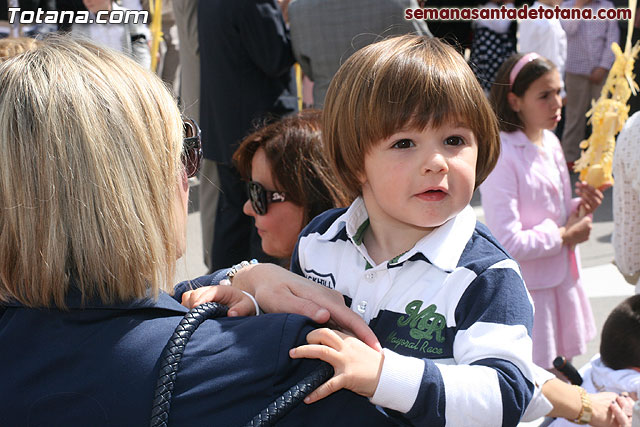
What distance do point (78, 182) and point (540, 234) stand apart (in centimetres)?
260

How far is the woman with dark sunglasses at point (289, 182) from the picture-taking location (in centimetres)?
247

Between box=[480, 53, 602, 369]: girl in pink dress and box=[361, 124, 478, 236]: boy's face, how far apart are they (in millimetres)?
1742

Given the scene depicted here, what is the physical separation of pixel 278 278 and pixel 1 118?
0.61 metres

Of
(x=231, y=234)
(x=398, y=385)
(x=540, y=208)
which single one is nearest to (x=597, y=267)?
(x=540, y=208)

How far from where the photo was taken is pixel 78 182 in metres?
1.10

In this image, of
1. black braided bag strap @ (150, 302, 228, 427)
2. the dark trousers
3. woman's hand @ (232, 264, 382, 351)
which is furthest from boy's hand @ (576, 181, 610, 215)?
black braided bag strap @ (150, 302, 228, 427)

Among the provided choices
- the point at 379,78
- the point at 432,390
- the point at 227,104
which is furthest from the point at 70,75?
the point at 227,104

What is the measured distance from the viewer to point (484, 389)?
4.18ft

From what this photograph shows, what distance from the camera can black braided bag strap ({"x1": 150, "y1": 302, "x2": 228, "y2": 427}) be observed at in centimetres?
105

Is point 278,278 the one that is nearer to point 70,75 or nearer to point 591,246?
point 70,75

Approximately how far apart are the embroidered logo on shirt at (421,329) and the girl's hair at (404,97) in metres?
0.39

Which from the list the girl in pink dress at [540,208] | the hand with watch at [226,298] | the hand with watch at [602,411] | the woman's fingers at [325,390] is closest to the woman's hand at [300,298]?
the hand with watch at [226,298]

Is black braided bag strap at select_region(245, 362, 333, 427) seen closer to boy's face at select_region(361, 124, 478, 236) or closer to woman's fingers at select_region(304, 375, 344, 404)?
woman's fingers at select_region(304, 375, 344, 404)
